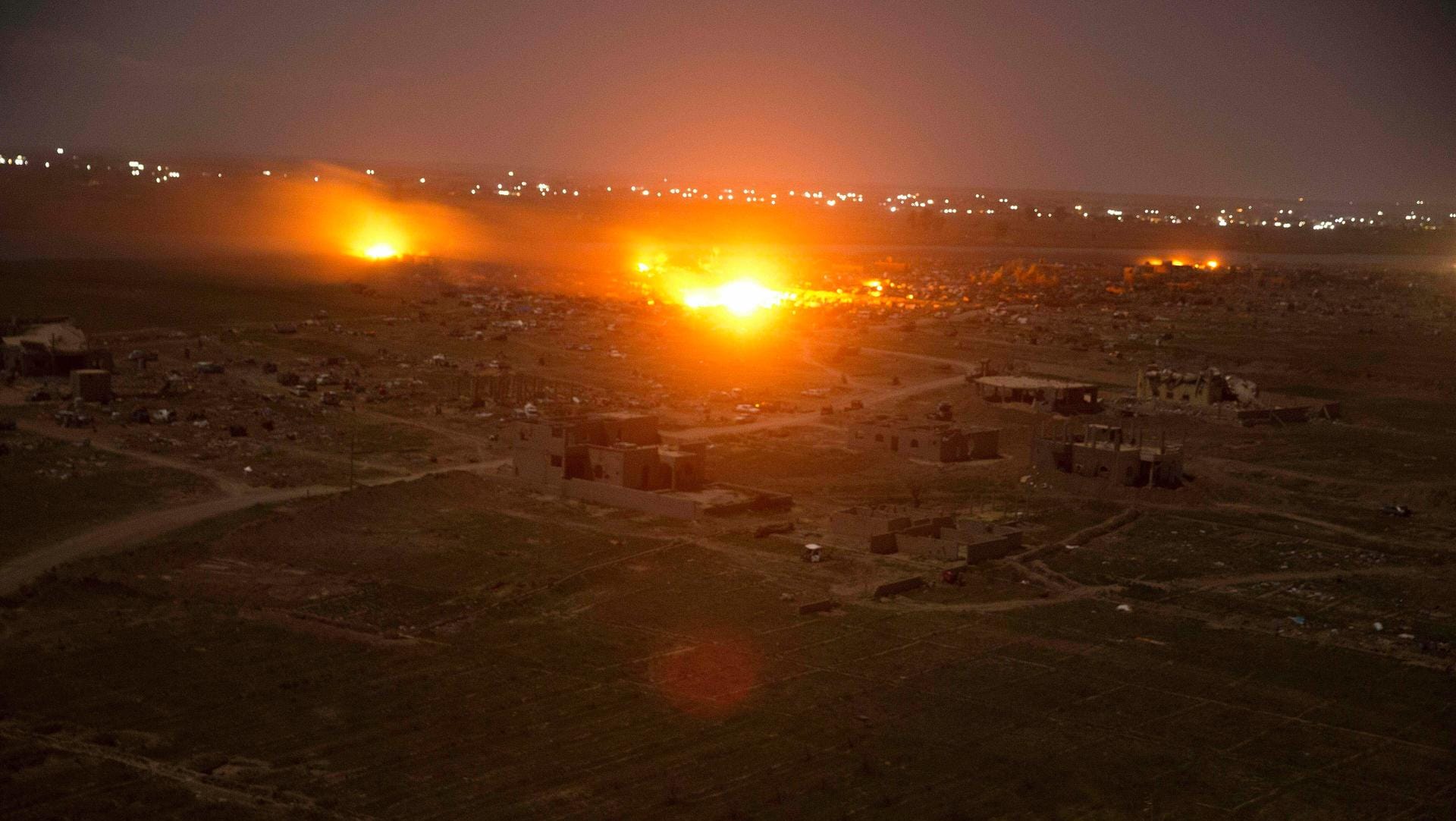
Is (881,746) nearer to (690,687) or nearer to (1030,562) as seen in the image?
(690,687)

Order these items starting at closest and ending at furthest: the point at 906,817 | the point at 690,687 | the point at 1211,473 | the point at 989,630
Result: 1. the point at 906,817
2. the point at 690,687
3. the point at 989,630
4. the point at 1211,473

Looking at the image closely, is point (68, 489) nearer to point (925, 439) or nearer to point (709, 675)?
Answer: point (709, 675)

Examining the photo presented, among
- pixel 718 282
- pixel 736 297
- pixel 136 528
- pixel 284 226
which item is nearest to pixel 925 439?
pixel 136 528

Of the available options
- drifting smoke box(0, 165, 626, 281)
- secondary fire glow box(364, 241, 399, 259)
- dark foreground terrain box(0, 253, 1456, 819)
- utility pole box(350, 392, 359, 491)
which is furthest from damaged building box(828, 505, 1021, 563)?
secondary fire glow box(364, 241, 399, 259)

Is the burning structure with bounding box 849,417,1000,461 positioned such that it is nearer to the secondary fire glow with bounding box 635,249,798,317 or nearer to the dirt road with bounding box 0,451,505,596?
the dirt road with bounding box 0,451,505,596

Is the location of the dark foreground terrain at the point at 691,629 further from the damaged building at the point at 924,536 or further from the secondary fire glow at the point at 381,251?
the secondary fire glow at the point at 381,251

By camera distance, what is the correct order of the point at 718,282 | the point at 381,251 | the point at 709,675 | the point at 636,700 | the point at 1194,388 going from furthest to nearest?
the point at 381,251 → the point at 718,282 → the point at 1194,388 → the point at 709,675 → the point at 636,700

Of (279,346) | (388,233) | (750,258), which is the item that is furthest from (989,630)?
(388,233)
